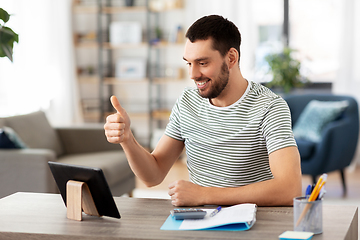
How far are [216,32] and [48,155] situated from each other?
1.70 metres

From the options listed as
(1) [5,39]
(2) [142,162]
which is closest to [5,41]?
(1) [5,39]

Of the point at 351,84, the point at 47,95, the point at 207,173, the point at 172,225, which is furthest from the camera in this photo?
the point at 47,95

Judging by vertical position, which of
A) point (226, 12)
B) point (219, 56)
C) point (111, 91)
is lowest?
point (111, 91)

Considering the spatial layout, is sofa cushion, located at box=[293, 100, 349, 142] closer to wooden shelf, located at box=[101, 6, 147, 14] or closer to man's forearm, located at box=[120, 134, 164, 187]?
wooden shelf, located at box=[101, 6, 147, 14]

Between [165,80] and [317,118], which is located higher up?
[165,80]

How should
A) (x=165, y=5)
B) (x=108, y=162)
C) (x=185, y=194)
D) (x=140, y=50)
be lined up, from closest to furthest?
(x=185, y=194) < (x=108, y=162) < (x=165, y=5) < (x=140, y=50)

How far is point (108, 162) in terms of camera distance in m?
3.38

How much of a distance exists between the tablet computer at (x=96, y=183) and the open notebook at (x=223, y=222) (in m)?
0.16

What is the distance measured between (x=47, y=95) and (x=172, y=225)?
4387 mm

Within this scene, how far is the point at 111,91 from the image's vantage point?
5918mm

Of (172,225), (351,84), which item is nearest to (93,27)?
(351,84)

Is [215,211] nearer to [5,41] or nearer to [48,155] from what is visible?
[5,41]

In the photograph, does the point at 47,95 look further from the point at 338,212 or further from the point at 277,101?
the point at 338,212

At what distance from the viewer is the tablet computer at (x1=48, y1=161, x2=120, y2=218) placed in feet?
4.17
